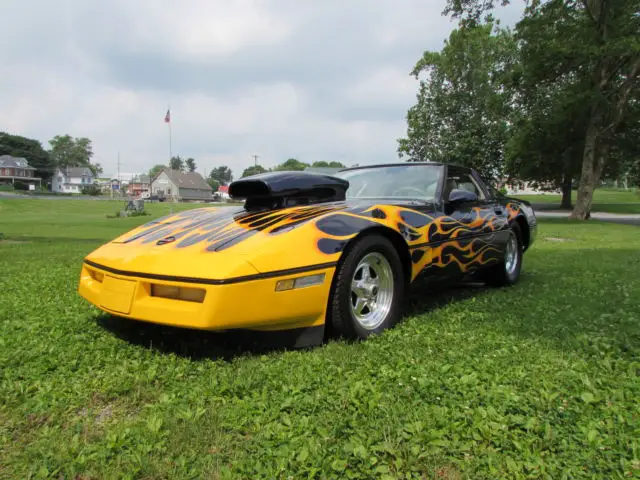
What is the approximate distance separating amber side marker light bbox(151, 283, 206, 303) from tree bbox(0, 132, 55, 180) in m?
111

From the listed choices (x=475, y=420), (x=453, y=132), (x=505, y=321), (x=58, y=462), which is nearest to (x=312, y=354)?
(x=475, y=420)

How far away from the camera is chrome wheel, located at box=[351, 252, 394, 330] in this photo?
112 inches

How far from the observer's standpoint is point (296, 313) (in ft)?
8.07

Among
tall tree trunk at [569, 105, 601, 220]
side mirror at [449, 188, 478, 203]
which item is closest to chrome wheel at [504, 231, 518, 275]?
side mirror at [449, 188, 478, 203]

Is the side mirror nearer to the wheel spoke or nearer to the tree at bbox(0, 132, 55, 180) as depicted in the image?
the wheel spoke

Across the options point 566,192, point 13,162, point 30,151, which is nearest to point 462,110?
point 566,192

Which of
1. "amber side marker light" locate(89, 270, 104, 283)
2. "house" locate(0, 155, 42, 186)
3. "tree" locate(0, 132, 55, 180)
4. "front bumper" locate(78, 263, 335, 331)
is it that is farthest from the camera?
"tree" locate(0, 132, 55, 180)

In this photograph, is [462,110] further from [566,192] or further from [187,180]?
[187,180]

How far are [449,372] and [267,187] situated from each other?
1774 mm

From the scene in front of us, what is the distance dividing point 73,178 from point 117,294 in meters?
119

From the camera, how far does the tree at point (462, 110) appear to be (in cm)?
3064

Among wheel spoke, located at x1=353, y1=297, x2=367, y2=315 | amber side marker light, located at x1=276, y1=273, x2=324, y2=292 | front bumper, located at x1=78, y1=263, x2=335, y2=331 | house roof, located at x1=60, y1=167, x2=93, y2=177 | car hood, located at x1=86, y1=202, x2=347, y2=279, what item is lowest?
wheel spoke, located at x1=353, y1=297, x2=367, y2=315

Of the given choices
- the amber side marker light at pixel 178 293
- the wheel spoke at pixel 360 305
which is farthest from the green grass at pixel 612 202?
the amber side marker light at pixel 178 293

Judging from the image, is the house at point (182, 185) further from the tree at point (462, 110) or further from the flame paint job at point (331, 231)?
the flame paint job at point (331, 231)
